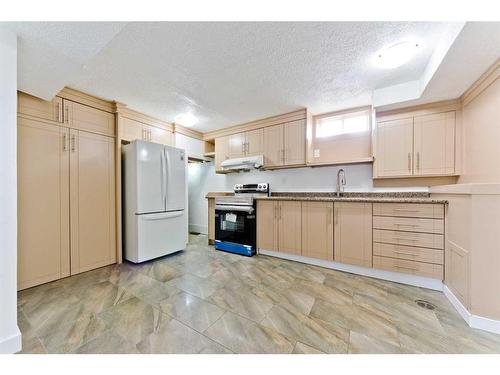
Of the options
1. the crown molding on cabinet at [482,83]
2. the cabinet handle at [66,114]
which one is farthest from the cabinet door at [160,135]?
the crown molding on cabinet at [482,83]

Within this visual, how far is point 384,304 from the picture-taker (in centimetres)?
178

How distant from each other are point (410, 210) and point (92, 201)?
3.82 metres

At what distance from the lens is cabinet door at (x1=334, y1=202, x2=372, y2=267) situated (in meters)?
2.37

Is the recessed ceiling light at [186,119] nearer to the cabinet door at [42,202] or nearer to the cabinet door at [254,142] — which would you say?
the cabinet door at [254,142]

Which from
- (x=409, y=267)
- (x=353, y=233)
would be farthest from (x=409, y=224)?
(x=353, y=233)

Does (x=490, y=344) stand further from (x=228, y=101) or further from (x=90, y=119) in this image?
(x=90, y=119)

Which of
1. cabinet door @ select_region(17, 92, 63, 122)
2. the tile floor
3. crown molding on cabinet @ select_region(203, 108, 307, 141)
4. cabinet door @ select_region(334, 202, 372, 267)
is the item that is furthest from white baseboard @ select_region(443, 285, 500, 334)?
cabinet door @ select_region(17, 92, 63, 122)

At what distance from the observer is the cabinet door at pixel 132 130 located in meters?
2.95

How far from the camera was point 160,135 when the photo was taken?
347 centimetres

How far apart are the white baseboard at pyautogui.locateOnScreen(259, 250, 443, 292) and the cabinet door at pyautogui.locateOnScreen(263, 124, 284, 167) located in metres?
1.48

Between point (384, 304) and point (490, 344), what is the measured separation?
1.98 ft

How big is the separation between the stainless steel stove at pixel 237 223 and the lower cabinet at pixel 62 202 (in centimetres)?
154

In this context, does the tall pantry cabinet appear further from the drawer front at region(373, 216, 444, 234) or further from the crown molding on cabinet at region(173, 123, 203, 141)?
the drawer front at region(373, 216, 444, 234)
